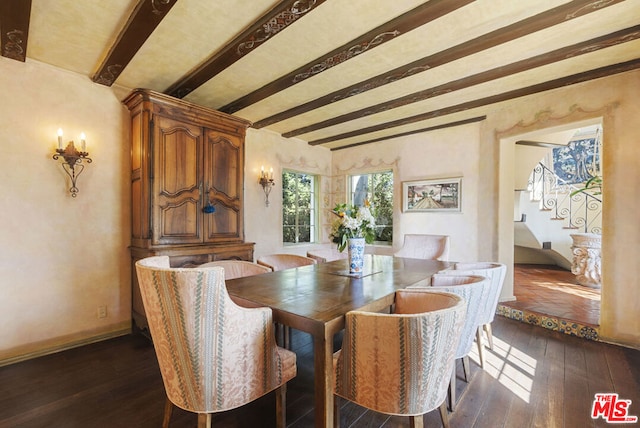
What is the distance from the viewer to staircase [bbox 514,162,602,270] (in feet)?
17.1

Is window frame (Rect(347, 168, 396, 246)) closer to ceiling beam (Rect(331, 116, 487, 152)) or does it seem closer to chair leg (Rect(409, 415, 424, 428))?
ceiling beam (Rect(331, 116, 487, 152))

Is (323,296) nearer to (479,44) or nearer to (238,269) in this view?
(238,269)

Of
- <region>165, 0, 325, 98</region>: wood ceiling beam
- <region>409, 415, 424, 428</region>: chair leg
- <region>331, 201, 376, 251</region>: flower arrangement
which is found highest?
<region>165, 0, 325, 98</region>: wood ceiling beam

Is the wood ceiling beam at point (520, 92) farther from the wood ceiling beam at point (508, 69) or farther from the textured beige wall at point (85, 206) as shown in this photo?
the wood ceiling beam at point (508, 69)

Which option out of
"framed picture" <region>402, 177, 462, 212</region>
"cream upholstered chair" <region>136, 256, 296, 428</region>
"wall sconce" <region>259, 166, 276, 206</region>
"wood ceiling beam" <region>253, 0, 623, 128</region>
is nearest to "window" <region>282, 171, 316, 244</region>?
"wall sconce" <region>259, 166, 276, 206</region>

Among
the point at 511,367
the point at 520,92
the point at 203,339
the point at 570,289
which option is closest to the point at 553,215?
the point at 570,289

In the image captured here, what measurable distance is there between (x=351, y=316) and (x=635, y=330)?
3.16 meters

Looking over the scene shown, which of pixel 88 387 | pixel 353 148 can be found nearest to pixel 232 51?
pixel 88 387

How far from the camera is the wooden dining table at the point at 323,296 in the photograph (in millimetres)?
1202

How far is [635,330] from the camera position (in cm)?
260

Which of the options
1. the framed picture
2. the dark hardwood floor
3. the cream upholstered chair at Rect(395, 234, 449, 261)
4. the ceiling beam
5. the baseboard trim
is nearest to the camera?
the dark hardwood floor

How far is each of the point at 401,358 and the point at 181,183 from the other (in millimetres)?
2670

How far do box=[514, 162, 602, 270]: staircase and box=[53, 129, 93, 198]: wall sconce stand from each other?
21.2ft

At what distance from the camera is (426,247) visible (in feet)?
11.5
